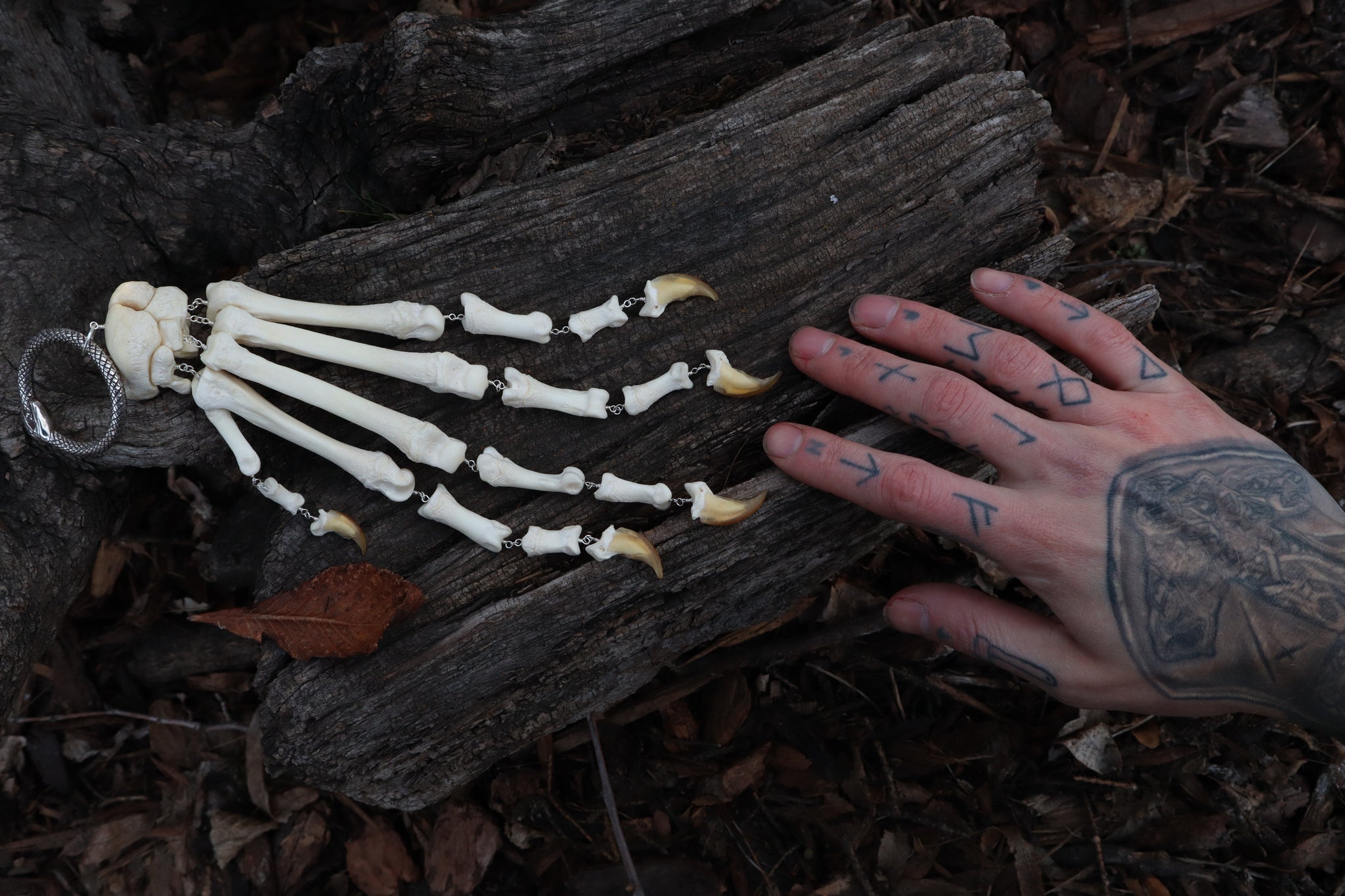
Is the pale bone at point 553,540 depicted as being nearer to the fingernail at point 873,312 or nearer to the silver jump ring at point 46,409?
the fingernail at point 873,312

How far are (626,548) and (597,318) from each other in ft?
2.79

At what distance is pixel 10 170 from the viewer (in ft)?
9.21

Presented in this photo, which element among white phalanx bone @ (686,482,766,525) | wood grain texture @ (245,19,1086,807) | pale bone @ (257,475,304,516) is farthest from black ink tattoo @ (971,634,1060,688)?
pale bone @ (257,475,304,516)

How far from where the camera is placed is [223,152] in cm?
315

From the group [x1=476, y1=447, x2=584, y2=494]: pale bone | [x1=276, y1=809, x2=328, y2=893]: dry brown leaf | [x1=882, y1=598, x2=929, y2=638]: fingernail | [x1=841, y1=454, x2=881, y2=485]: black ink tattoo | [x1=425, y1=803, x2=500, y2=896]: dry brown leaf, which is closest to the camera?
[x1=841, y1=454, x2=881, y2=485]: black ink tattoo

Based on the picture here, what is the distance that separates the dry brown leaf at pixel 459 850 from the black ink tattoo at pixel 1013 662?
2276mm

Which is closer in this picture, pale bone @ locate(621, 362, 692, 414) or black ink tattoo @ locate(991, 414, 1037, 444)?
black ink tattoo @ locate(991, 414, 1037, 444)

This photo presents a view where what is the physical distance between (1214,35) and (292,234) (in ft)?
15.6

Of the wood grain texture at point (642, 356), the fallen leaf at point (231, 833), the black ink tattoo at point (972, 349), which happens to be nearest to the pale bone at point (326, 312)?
the wood grain texture at point (642, 356)

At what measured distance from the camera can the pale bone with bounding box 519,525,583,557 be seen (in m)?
2.83

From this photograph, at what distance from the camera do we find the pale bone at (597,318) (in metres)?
2.91

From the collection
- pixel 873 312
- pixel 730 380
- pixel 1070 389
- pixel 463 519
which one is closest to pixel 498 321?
pixel 463 519

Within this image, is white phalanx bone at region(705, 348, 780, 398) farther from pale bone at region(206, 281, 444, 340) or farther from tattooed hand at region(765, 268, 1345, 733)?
pale bone at region(206, 281, 444, 340)

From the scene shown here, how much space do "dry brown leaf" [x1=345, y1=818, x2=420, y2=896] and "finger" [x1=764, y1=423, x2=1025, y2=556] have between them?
8.28 ft
